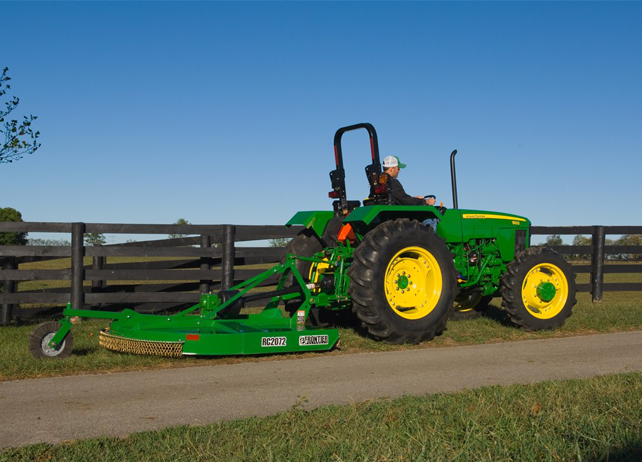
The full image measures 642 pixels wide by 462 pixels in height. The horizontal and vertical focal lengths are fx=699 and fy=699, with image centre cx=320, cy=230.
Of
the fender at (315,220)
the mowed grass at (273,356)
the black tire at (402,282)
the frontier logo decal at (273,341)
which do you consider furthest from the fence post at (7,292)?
the black tire at (402,282)

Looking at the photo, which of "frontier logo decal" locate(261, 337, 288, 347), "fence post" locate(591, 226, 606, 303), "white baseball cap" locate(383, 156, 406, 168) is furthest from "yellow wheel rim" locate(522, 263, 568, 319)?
"fence post" locate(591, 226, 606, 303)

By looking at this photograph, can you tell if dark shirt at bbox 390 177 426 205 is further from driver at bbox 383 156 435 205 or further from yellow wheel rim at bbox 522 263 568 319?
yellow wheel rim at bbox 522 263 568 319

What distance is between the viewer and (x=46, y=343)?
6.68 m

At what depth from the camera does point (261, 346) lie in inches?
269

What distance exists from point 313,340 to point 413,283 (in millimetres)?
1795

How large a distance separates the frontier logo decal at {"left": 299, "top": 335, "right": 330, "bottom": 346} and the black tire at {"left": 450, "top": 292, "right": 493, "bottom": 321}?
11.2 ft

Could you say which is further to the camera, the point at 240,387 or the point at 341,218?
the point at 341,218

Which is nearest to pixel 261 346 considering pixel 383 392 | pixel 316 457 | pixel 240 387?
pixel 240 387

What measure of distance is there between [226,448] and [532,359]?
4334mm

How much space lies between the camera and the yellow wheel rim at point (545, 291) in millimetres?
9375

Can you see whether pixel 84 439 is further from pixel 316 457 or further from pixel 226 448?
pixel 316 457

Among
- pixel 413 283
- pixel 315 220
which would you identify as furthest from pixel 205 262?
pixel 413 283

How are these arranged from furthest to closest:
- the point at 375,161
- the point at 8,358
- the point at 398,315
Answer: the point at 375,161 → the point at 398,315 → the point at 8,358

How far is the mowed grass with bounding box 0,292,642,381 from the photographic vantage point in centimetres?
636
